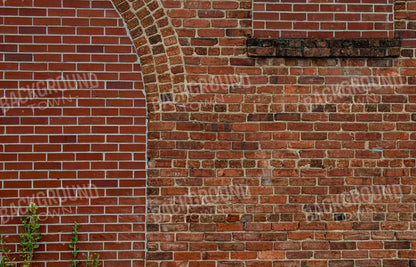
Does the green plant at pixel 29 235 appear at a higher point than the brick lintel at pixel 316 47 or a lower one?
lower

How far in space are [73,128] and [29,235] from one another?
3.10 ft

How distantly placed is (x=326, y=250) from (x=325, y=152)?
840 millimetres

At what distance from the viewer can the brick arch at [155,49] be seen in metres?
3.28

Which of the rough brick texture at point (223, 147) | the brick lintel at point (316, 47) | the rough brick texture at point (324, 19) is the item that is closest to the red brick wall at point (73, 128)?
the rough brick texture at point (223, 147)

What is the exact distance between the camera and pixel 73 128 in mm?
3268

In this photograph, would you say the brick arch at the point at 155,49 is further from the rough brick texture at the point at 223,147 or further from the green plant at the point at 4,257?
the green plant at the point at 4,257

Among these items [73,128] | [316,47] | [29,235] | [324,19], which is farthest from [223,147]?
[29,235]

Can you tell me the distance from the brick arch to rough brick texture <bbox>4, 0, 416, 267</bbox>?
12 millimetres

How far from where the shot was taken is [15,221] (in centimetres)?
324

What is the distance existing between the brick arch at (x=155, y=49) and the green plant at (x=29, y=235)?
133 centimetres

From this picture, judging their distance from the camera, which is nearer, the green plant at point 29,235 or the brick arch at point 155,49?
the green plant at point 29,235

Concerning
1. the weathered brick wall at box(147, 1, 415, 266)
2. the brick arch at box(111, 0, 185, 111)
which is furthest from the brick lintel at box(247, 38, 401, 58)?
the brick arch at box(111, 0, 185, 111)

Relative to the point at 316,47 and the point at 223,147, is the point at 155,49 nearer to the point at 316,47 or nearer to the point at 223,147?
the point at 223,147

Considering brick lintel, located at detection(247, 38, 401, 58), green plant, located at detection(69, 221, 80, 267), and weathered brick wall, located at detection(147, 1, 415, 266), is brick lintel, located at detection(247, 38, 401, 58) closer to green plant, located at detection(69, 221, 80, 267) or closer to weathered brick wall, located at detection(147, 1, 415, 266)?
weathered brick wall, located at detection(147, 1, 415, 266)
